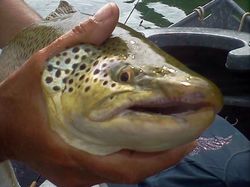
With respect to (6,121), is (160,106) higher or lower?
higher

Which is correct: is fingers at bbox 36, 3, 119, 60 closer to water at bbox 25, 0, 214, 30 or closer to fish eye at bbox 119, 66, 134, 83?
fish eye at bbox 119, 66, 134, 83

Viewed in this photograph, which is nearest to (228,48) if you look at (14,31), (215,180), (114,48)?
(215,180)

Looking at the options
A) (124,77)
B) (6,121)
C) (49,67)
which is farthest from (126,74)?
(6,121)

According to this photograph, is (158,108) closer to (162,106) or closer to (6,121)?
(162,106)

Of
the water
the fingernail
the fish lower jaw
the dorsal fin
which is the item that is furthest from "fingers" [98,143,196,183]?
the water

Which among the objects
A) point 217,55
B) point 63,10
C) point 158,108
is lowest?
point 217,55

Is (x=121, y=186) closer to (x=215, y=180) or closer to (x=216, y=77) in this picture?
(x=215, y=180)

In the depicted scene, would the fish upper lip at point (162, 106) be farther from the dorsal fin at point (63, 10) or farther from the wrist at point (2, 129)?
the dorsal fin at point (63, 10)

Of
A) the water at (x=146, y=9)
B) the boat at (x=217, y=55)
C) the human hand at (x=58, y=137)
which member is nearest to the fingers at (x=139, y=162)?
the human hand at (x=58, y=137)
